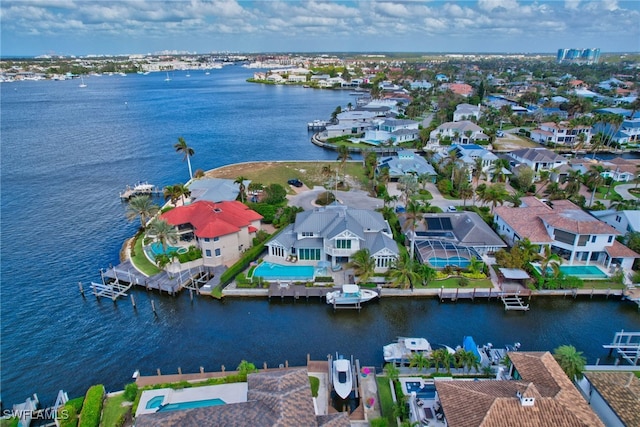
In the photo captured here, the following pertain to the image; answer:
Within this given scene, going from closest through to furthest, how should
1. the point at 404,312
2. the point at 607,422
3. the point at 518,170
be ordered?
the point at 607,422, the point at 404,312, the point at 518,170

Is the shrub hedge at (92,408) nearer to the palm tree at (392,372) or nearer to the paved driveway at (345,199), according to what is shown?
the palm tree at (392,372)

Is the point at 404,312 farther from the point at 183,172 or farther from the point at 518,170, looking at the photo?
the point at 183,172

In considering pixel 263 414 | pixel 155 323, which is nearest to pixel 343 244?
pixel 155 323

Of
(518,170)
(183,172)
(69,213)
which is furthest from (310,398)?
(183,172)

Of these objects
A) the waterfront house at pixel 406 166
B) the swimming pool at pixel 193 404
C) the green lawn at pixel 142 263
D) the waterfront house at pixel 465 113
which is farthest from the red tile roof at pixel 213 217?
the waterfront house at pixel 465 113

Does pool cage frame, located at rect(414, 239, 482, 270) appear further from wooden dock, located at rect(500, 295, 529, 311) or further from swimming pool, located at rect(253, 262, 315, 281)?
swimming pool, located at rect(253, 262, 315, 281)

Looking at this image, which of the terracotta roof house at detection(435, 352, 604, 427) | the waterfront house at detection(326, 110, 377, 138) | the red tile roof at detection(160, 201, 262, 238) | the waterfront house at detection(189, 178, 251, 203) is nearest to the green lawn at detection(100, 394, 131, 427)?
the red tile roof at detection(160, 201, 262, 238)

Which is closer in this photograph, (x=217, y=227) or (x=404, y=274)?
(x=404, y=274)

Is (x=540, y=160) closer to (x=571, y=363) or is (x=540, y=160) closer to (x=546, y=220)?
(x=546, y=220)
